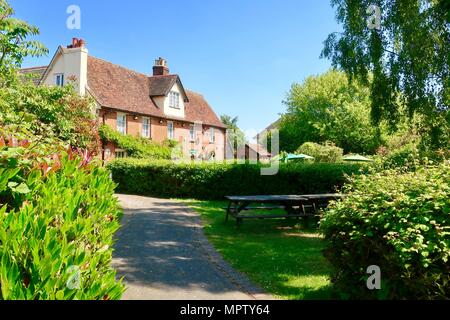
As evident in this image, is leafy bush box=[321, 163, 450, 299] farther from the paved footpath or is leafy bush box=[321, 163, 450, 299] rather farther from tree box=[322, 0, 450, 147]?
tree box=[322, 0, 450, 147]

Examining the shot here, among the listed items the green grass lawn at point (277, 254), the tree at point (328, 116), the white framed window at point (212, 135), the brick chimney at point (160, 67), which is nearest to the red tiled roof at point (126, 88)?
the brick chimney at point (160, 67)

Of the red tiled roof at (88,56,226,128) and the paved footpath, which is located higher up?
the red tiled roof at (88,56,226,128)

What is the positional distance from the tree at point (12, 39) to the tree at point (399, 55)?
1013 cm

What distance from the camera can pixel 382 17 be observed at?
14.2 meters

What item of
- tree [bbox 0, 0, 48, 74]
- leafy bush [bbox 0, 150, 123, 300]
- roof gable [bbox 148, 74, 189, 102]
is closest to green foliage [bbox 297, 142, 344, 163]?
roof gable [bbox 148, 74, 189, 102]

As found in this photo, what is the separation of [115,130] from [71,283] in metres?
28.4

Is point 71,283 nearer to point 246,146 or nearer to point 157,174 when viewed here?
point 157,174

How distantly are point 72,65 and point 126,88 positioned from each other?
193 inches

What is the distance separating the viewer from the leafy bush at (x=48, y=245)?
6.67ft

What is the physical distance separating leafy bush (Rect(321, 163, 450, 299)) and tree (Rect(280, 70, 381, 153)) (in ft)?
126

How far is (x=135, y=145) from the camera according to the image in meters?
29.9

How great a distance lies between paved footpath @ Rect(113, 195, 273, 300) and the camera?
6059 millimetres
